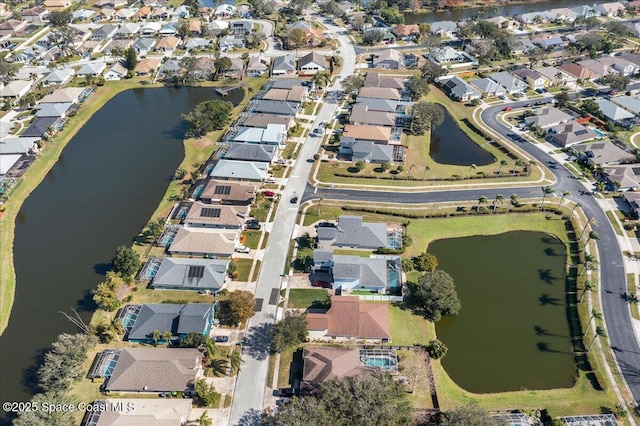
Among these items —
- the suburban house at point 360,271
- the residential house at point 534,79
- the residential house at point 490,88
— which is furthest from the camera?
the residential house at point 534,79

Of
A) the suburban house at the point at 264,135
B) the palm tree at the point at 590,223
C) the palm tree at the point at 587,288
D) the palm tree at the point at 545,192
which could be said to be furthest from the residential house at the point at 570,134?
the suburban house at the point at 264,135

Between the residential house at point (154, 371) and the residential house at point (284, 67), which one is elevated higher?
the residential house at point (284, 67)

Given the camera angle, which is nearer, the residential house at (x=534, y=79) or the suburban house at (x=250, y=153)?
the suburban house at (x=250, y=153)

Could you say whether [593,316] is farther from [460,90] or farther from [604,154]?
[460,90]

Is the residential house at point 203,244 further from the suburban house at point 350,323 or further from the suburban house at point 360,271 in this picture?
the suburban house at point 350,323

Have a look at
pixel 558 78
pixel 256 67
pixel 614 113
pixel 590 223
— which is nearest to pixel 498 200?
pixel 590 223

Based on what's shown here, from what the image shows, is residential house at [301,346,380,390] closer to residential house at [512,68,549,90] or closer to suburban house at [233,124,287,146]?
Result: suburban house at [233,124,287,146]

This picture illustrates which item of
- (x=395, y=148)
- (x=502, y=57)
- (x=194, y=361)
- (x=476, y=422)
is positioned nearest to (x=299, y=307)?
(x=194, y=361)

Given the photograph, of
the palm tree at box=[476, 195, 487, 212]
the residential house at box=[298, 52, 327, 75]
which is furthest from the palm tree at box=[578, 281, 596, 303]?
the residential house at box=[298, 52, 327, 75]
